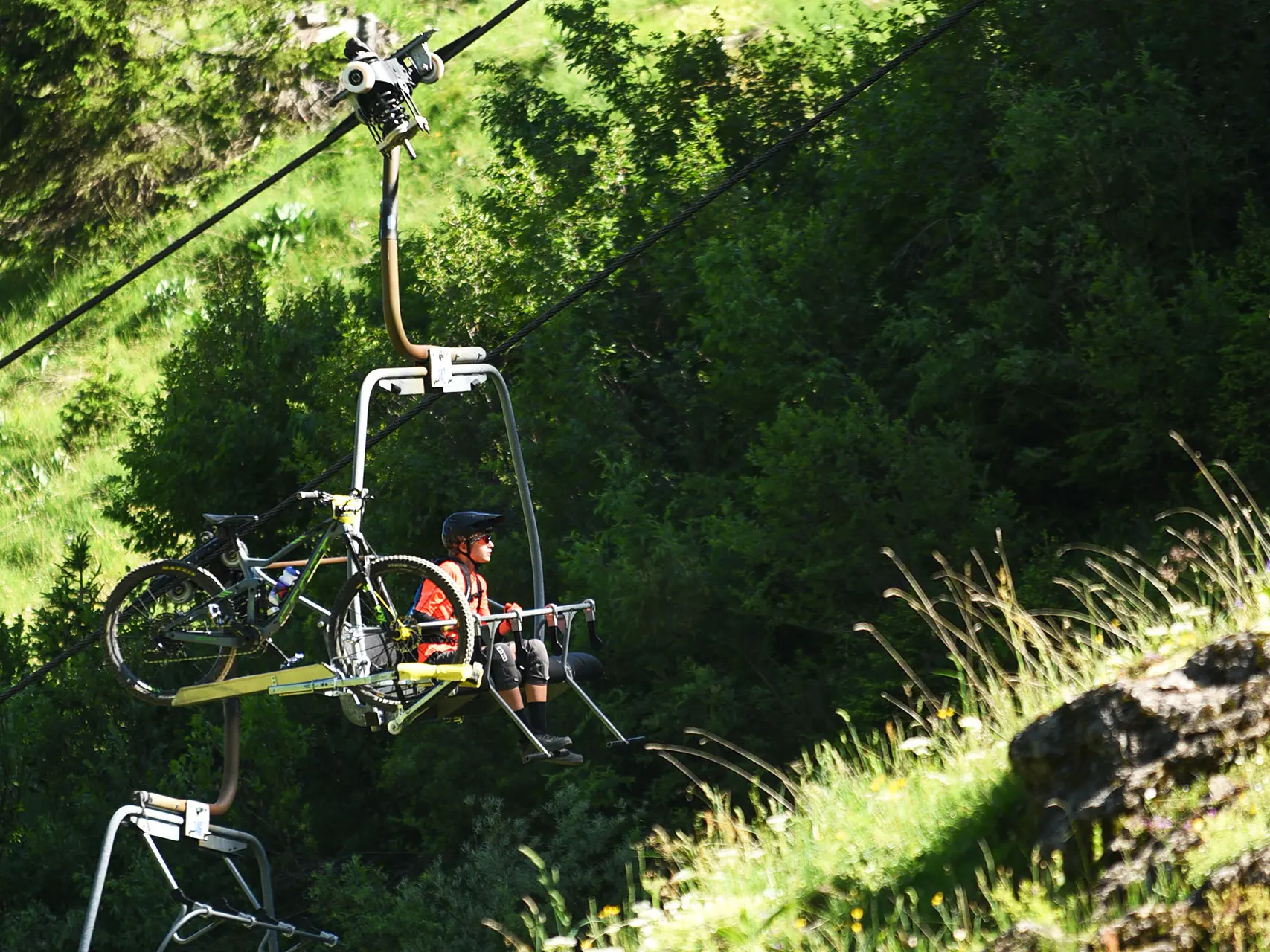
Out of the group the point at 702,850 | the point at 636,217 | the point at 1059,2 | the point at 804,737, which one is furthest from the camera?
the point at 636,217

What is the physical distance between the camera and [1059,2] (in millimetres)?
18109

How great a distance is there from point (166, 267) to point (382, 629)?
24.3 meters

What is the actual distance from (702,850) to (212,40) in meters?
26.6

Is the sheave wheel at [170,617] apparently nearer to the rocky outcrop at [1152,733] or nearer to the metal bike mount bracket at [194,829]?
the metal bike mount bracket at [194,829]

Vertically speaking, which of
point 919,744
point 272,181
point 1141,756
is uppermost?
point 272,181


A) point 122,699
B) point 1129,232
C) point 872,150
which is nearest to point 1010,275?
point 1129,232

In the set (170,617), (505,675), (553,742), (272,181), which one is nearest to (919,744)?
(553,742)

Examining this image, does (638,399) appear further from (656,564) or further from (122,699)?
(122,699)

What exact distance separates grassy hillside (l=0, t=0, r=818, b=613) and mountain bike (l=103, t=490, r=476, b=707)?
19.3 m

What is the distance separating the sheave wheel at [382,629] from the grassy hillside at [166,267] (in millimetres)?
20187

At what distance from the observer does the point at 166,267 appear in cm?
3003

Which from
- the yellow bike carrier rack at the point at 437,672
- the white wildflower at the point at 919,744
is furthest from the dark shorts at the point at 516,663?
the white wildflower at the point at 919,744

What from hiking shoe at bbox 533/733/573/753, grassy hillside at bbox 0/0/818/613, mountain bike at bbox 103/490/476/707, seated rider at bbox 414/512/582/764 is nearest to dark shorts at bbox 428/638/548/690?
seated rider at bbox 414/512/582/764

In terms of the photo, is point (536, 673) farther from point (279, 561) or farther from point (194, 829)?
point (194, 829)
